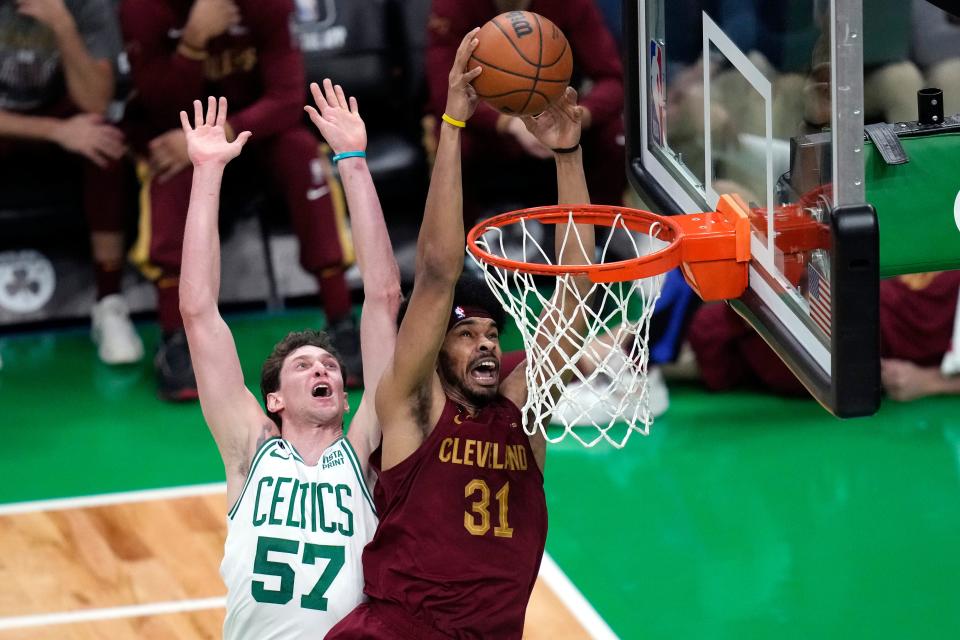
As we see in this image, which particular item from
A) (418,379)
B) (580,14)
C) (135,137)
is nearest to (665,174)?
(418,379)

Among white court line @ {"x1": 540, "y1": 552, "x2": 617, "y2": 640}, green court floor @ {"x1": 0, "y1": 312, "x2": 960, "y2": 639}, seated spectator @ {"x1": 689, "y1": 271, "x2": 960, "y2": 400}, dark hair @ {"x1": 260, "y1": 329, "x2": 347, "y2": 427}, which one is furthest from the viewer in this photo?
seated spectator @ {"x1": 689, "y1": 271, "x2": 960, "y2": 400}

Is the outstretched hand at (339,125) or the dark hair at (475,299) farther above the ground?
the outstretched hand at (339,125)

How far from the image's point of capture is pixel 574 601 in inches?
211

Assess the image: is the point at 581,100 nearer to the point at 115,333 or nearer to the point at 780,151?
the point at 115,333

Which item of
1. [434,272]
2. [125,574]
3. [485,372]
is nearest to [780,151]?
[434,272]

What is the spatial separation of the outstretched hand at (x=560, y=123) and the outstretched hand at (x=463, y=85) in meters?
0.44

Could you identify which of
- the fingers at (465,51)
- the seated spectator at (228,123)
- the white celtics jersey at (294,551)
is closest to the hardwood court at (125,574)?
the white celtics jersey at (294,551)

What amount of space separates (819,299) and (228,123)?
4415 millimetres

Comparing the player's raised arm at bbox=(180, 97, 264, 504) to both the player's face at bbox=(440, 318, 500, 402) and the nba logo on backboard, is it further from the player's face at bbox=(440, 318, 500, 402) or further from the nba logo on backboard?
the nba logo on backboard

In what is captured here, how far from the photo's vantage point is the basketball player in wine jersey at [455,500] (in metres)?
4.00

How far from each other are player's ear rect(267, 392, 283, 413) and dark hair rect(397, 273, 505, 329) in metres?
0.43

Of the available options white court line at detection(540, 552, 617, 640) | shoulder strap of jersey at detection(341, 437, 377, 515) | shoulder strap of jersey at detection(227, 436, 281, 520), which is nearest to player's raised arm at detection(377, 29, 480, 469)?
shoulder strap of jersey at detection(341, 437, 377, 515)

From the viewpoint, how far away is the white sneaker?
7.88m

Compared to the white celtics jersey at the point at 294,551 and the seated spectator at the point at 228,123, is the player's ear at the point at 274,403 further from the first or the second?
the seated spectator at the point at 228,123
